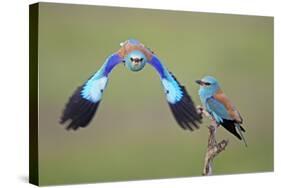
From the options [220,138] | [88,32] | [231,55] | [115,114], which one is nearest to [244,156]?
[220,138]

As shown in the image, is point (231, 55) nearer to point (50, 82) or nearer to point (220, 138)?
point (220, 138)

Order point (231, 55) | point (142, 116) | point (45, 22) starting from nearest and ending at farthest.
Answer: point (45, 22) → point (142, 116) → point (231, 55)

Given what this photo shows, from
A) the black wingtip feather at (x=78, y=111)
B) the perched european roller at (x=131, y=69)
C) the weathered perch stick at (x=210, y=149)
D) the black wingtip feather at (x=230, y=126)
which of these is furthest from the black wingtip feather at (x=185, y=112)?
the black wingtip feather at (x=78, y=111)

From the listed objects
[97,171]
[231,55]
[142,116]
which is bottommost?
[97,171]

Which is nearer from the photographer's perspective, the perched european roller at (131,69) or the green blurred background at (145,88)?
the green blurred background at (145,88)

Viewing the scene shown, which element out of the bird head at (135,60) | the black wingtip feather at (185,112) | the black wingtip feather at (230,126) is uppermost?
the bird head at (135,60)

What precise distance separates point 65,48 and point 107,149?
1.35 meters

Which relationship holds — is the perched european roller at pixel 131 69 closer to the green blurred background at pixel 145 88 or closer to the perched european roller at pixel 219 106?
the green blurred background at pixel 145 88

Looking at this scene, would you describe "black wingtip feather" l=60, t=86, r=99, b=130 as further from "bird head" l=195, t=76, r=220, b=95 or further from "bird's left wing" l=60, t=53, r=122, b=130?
"bird head" l=195, t=76, r=220, b=95

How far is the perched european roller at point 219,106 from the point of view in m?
9.99

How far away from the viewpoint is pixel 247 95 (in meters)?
10.3

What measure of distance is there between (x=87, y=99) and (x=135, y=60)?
0.82 meters

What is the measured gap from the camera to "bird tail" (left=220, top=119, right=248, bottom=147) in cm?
1016

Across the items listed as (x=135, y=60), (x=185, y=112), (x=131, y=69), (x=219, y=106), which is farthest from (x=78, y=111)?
(x=219, y=106)
